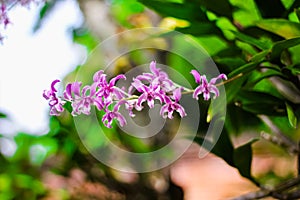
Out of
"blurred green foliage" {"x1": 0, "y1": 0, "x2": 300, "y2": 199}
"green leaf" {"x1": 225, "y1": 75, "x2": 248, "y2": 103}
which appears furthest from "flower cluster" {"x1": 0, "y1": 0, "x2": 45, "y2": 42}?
"green leaf" {"x1": 225, "y1": 75, "x2": 248, "y2": 103}

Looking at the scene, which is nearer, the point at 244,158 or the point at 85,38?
the point at 244,158

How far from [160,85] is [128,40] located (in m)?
0.20

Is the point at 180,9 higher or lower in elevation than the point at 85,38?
lower

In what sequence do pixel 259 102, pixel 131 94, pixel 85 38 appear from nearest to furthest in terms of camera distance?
pixel 131 94 → pixel 259 102 → pixel 85 38

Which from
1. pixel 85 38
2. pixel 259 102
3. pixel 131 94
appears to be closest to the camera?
pixel 131 94

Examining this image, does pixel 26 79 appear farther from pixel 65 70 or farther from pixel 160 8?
pixel 160 8

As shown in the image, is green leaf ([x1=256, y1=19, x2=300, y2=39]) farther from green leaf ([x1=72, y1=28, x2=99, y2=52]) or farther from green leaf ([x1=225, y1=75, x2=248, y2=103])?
green leaf ([x1=72, y1=28, x2=99, y2=52])

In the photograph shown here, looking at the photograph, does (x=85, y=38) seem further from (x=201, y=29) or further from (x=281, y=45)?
(x=281, y=45)

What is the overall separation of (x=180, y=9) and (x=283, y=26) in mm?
115

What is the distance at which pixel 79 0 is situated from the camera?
0.60 m

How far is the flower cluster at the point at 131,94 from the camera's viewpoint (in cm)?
34

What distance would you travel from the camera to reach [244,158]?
0.49 metres

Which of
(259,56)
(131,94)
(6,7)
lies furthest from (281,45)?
(6,7)

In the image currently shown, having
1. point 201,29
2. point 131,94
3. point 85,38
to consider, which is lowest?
point 131,94
